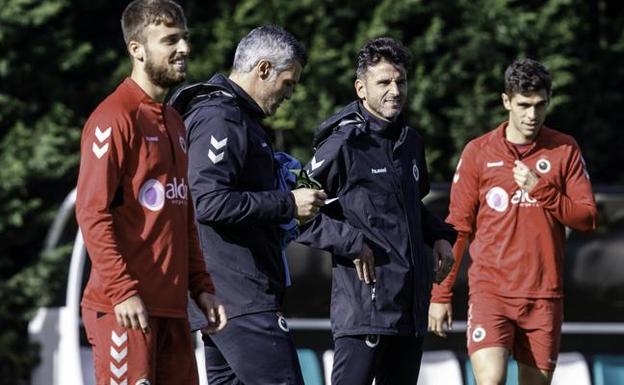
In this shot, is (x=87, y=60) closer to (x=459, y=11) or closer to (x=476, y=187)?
(x=459, y=11)

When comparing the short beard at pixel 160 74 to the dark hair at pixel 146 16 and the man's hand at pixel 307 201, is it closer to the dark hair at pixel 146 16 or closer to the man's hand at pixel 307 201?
the dark hair at pixel 146 16

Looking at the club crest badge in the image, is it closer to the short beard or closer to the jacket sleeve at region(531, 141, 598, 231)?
the jacket sleeve at region(531, 141, 598, 231)

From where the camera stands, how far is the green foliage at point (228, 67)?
11.2 meters

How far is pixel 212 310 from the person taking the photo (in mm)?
5336

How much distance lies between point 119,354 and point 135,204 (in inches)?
20.6

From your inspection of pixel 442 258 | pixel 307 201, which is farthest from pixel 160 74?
pixel 442 258

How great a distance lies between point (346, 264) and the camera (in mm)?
6559

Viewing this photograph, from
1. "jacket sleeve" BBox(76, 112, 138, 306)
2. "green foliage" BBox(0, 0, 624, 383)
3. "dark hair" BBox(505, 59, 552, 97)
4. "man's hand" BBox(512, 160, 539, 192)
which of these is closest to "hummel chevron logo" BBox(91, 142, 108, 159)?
"jacket sleeve" BBox(76, 112, 138, 306)

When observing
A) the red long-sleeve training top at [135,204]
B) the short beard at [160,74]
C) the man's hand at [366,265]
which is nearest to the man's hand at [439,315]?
the man's hand at [366,265]

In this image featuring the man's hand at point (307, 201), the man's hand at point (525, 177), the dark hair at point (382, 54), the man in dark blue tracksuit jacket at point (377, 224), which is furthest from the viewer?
the man's hand at point (525, 177)

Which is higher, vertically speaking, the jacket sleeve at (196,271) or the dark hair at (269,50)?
the dark hair at (269,50)

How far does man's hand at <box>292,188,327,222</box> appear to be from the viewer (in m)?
5.65

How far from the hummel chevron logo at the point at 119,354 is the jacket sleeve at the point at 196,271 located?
47 centimetres

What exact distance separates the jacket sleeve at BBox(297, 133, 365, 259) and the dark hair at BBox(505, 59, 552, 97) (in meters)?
1.31
